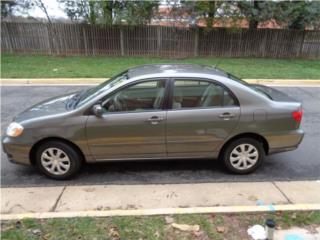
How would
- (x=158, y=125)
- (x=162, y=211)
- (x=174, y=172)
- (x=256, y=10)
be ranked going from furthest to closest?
1. (x=256, y=10)
2. (x=174, y=172)
3. (x=158, y=125)
4. (x=162, y=211)

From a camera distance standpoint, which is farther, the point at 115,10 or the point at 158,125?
the point at 115,10

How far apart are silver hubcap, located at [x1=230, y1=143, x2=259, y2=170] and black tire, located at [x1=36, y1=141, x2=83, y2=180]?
2119 millimetres

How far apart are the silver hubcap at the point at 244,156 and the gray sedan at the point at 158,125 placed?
0.05 ft

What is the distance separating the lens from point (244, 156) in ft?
14.3

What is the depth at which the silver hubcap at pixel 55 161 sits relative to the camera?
4.17 metres

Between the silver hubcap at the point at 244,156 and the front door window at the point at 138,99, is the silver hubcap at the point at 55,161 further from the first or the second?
the silver hubcap at the point at 244,156

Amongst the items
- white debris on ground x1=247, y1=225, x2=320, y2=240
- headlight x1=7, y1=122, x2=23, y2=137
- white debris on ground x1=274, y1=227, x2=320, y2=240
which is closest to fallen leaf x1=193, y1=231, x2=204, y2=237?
white debris on ground x1=247, y1=225, x2=320, y2=240

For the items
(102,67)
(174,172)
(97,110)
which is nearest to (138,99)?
(97,110)

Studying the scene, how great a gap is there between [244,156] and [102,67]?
9895 mm

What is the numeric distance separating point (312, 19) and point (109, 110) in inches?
624

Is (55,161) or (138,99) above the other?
(138,99)

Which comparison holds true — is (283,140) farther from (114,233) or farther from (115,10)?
(115,10)

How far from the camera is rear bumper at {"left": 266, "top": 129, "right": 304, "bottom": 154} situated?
4281 mm

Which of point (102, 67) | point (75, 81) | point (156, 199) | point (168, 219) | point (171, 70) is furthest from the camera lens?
point (102, 67)
